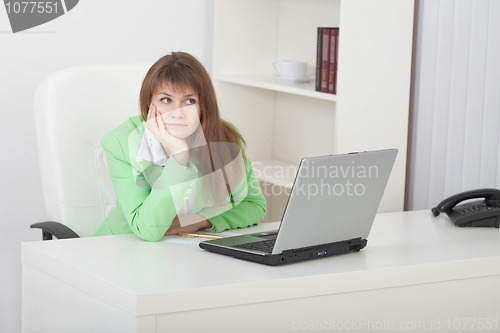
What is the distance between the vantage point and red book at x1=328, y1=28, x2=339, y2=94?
2.14m

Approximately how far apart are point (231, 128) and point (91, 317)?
0.77m

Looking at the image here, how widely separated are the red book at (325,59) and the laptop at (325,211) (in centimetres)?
92

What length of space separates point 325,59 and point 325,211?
107 cm

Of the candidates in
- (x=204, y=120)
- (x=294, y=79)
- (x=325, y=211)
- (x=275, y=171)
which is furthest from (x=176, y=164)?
(x=275, y=171)

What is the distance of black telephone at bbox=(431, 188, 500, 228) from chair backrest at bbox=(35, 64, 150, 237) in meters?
0.97

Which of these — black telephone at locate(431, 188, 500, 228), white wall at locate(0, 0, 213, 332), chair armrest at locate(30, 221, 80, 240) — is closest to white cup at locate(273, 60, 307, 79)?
white wall at locate(0, 0, 213, 332)

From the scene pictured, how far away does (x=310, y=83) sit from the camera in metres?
2.42

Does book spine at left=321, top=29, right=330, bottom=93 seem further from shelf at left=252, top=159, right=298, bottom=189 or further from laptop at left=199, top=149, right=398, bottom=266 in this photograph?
laptop at left=199, top=149, right=398, bottom=266

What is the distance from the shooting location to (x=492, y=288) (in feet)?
4.50

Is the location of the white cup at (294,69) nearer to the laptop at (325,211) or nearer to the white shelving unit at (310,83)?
the white shelving unit at (310,83)

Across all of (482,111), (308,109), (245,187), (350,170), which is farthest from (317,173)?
(308,109)

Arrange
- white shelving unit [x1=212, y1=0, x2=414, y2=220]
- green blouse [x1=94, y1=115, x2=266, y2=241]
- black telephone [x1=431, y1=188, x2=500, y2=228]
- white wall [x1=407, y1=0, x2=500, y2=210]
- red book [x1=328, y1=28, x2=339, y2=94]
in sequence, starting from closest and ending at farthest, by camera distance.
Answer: green blouse [x1=94, y1=115, x2=266, y2=241], black telephone [x1=431, y1=188, x2=500, y2=228], white wall [x1=407, y1=0, x2=500, y2=210], white shelving unit [x1=212, y1=0, x2=414, y2=220], red book [x1=328, y1=28, x2=339, y2=94]

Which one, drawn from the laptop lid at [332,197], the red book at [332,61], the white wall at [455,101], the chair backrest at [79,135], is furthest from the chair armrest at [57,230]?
the white wall at [455,101]

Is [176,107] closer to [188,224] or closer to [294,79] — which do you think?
[188,224]
